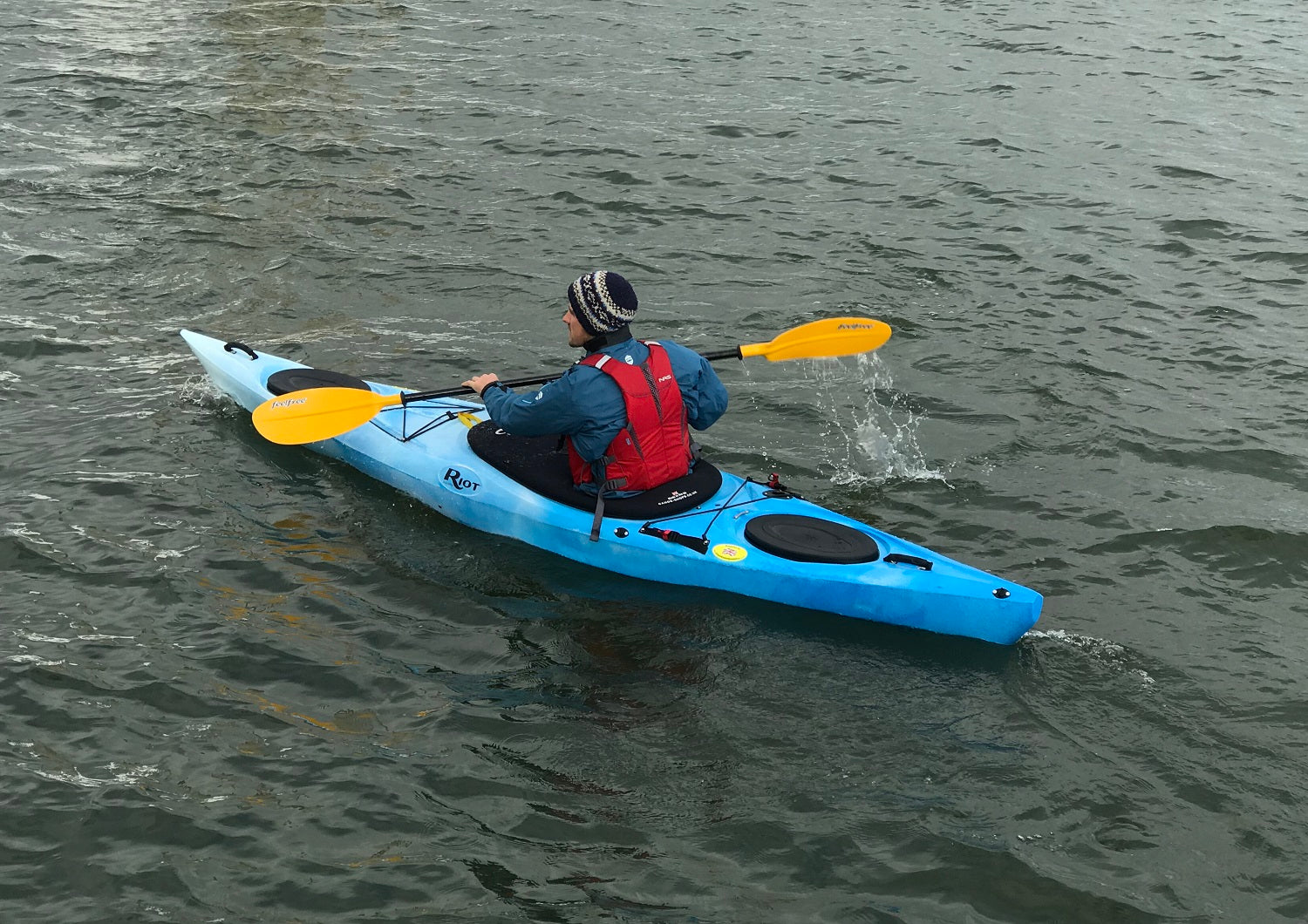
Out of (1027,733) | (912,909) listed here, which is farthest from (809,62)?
(912,909)

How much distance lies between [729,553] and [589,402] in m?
0.94

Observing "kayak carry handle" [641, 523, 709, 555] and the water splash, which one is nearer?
"kayak carry handle" [641, 523, 709, 555]

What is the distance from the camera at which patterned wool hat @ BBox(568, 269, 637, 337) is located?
5.38m

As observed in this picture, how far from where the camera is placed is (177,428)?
6977 mm

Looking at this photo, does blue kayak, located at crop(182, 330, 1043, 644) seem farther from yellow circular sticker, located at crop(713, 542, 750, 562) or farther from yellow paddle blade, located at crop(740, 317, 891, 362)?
yellow paddle blade, located at crop(740, 317, 891, 362)

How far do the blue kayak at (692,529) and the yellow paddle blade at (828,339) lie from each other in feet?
3.27

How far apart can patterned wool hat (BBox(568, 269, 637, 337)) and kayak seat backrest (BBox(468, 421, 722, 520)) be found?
0.87 meters

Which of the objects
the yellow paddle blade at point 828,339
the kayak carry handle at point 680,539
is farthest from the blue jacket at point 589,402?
the yellow paddle blade at point 828,339

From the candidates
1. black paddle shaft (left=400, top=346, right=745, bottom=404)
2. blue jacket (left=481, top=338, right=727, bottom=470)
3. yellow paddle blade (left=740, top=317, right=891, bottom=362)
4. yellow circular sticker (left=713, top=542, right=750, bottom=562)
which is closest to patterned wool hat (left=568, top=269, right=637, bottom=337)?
blue jacket (left=481, top=338, right=727, bottom=470)

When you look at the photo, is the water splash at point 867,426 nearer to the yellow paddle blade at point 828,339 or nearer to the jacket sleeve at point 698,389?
the yellow paddle blade at point 828,339

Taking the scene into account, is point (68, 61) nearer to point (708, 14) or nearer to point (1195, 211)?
point (708, 14)

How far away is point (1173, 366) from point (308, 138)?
7.77 meters

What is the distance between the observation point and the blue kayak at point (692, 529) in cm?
535

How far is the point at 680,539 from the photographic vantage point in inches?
223
